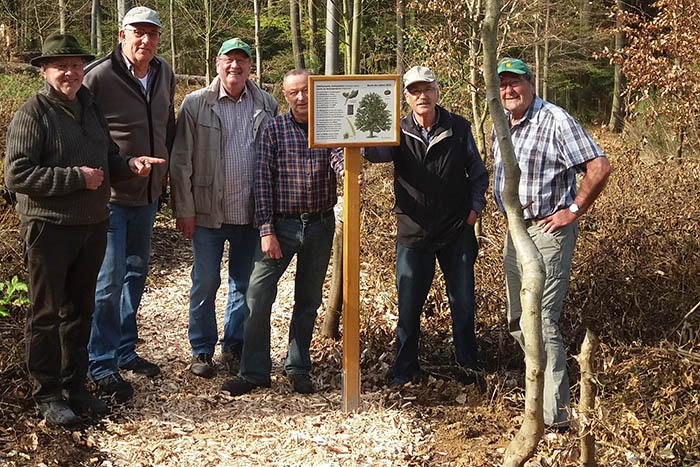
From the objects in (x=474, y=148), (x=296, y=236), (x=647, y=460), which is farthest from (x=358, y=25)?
(x=647, y=460)

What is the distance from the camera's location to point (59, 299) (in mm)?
4172

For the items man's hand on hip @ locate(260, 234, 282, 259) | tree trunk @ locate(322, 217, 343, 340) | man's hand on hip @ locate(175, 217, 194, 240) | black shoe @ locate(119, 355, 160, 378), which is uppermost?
man's hand on hip @ locate(175, 217, 194, 240)

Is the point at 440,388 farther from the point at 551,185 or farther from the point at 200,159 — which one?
the point at 200,159

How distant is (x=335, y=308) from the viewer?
5812 mm

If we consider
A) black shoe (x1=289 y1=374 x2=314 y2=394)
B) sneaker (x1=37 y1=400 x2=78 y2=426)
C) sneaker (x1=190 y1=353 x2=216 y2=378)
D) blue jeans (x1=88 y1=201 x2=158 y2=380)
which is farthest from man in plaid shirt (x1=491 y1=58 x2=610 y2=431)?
sneaker (x1=37 y1=400 x2=78 y2=426)

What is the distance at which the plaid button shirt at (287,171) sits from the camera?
4605mm

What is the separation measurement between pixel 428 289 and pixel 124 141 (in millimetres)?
2210

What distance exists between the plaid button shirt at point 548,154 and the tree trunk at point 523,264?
1.10 metres

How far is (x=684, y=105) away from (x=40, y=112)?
647cm

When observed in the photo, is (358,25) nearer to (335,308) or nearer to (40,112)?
(335,308)

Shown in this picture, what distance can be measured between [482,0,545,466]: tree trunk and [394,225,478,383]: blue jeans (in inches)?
62.0

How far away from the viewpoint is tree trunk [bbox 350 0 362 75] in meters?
5.75

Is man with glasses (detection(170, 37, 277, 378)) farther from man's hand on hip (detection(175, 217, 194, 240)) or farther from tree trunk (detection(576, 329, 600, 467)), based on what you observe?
tree trunk (detection(576, 329, 600, 467))

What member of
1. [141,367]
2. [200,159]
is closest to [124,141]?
[200,159]
